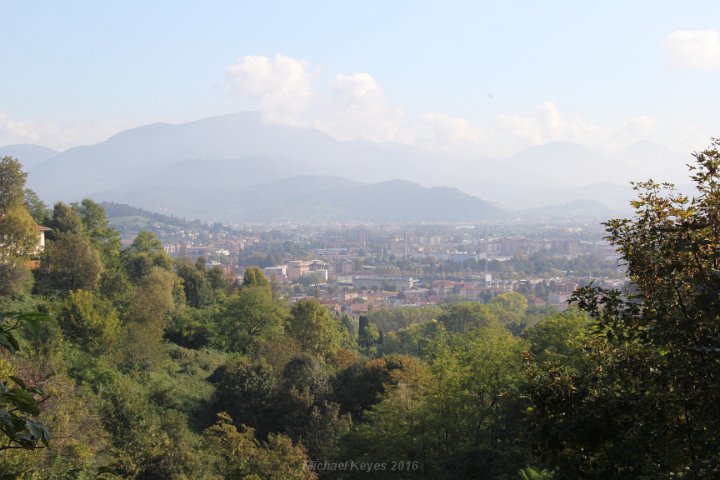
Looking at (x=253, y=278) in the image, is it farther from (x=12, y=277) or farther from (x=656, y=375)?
(x=656, y=375)

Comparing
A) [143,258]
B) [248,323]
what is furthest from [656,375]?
[143,258]

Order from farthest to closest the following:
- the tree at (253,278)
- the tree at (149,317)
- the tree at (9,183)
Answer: the tree at (253,278), the tree at (9,183), the tree at (149,317)

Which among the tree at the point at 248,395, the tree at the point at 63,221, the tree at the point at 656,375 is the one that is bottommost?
the tree at the point at 248,395

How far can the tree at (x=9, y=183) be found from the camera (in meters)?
21.0

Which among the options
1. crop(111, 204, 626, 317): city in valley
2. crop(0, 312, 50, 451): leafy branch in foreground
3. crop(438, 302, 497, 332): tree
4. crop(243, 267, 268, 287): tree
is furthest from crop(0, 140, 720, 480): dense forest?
crop(111, 204, 626, 317): city in valley

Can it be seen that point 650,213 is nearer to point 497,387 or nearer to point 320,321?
point 497,387

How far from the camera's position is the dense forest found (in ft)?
12.0

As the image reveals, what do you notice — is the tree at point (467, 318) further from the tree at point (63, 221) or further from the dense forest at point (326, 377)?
the tree at point (63, 221)

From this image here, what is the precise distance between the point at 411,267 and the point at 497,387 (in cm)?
9157

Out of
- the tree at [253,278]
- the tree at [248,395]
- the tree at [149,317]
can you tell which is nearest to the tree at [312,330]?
the tree at [149,317]

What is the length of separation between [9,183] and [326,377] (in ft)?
39.0

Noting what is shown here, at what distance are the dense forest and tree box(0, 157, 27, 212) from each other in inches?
1.9

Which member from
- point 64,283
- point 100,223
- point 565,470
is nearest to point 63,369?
point 64,283

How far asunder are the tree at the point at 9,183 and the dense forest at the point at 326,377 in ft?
0.16
